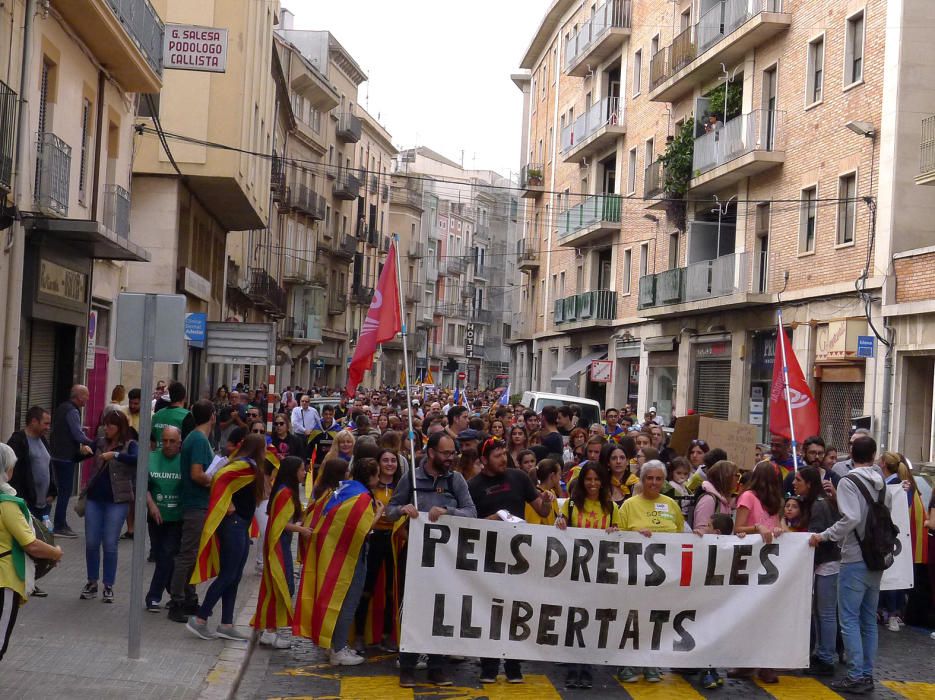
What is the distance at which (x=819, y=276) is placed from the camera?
2783 centimetres

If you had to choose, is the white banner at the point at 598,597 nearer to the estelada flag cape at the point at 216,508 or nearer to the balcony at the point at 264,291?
the estelada flag cape at the point at 216,508

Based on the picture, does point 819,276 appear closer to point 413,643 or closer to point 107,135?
point 107,135

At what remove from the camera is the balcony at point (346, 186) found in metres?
73.1

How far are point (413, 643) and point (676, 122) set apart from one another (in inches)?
1218

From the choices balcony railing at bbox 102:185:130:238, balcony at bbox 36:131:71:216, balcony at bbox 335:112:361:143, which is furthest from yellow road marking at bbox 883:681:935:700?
balcony at bbox 335:112:361:143

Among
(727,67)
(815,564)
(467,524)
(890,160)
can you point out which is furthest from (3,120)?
(727,67)

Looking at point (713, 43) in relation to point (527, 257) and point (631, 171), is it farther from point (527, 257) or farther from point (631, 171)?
point (527, 257)

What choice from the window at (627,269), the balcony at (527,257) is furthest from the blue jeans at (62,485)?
the balcony at (527,257)

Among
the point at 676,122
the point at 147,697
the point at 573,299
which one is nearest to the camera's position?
the point at 147,697

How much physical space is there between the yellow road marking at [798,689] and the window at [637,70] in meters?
34.5

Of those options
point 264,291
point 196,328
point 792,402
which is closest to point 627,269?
point 264,291

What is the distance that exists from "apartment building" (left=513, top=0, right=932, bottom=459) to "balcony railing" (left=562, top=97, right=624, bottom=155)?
0.09m

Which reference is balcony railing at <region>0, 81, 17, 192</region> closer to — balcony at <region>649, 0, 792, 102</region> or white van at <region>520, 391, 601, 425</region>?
white van at <region>520, 391, 601, 425</region>

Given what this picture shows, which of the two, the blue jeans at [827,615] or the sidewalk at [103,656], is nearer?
the sidewalk at [103,656]
